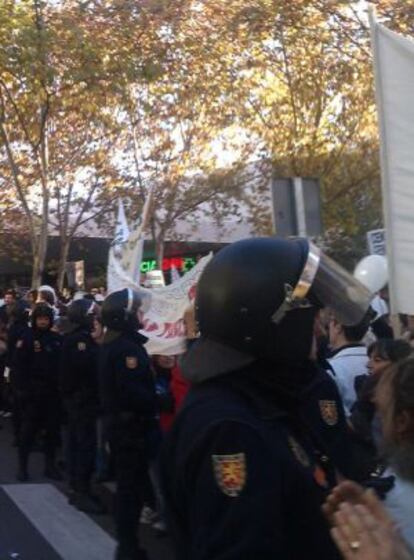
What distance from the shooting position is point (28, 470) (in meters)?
10.1

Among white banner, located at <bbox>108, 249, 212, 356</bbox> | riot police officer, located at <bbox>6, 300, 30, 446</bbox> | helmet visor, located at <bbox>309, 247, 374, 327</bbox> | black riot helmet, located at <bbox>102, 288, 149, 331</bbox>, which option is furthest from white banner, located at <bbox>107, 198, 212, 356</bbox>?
helmet visor, located at <bbox>309, 247, 374, 327</bbox>

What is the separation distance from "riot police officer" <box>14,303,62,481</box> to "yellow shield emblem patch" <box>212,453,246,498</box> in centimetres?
787

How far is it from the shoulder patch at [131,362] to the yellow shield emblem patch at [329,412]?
14.9 ft

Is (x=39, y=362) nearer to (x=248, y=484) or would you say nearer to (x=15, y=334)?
(x=15, y=334)

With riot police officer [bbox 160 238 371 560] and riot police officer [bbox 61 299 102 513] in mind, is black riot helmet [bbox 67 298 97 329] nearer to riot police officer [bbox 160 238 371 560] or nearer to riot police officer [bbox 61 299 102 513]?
riot police officer [bbox 61 299 102 513]

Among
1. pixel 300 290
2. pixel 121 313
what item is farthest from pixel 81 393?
pixel 300 290

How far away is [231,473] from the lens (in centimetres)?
197

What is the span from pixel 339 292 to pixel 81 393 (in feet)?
21.5

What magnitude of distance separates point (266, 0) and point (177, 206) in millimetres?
13481

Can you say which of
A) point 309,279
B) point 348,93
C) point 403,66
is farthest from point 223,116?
point 309,279

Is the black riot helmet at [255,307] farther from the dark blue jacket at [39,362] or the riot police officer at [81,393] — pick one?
the dark blue jacket at [39,362]

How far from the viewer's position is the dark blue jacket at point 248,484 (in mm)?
1938

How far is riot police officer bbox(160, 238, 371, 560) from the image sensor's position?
1.96m

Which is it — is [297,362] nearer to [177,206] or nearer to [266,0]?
[266,0]
